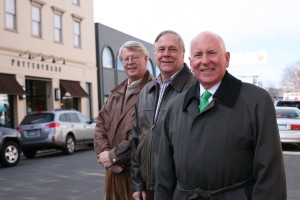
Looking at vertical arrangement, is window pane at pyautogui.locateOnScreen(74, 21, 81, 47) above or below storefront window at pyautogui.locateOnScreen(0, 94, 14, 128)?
above

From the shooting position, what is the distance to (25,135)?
42.5ft

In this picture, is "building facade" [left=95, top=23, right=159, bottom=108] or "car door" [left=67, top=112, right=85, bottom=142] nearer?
"car door" [left=67, top=112, right=85, bottom=142]

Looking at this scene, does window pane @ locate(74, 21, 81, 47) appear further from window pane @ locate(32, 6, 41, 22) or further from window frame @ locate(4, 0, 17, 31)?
window frame @ locate(4, 0, 17, 31)

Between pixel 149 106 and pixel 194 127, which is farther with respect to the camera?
pixel 149 106

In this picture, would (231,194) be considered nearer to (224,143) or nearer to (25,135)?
(224,143)

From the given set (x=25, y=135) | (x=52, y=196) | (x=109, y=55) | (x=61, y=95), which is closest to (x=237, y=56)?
(x=109, y=55)

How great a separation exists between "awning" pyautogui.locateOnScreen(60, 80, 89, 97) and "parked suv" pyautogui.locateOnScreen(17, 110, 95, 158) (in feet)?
28.3

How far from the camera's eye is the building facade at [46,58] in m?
18.4

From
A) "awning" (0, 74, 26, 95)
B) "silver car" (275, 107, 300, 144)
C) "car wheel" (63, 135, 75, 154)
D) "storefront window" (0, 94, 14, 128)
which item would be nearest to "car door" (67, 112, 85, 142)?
"car wheel" (63, 135, 75, 154)

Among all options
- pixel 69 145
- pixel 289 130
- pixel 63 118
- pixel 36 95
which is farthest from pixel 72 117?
pixel 289 130

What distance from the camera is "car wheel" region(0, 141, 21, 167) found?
10453mm

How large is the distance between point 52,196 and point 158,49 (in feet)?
15.1

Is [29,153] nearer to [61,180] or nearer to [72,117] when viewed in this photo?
[72,117]

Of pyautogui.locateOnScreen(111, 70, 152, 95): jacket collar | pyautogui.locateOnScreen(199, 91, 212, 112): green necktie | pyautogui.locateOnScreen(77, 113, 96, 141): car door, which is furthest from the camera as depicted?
pyautogui.locateOnScreen(77, 113, 96, 141): car door
